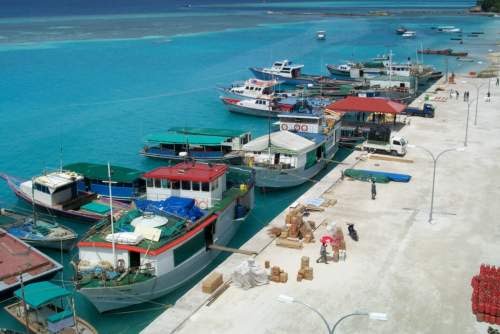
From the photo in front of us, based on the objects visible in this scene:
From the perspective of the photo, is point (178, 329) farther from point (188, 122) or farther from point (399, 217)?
point (188, 122)

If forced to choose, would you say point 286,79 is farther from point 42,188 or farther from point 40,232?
point 40,232

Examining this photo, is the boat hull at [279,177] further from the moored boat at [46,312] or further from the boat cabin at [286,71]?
the boat cabin at [286,71]

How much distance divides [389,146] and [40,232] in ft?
97.9

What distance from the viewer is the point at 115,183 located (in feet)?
131

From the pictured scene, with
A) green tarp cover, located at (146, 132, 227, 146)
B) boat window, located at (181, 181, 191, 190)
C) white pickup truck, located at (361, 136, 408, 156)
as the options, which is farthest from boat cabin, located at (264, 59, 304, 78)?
boat window, located at (181, 181, 191, 190)

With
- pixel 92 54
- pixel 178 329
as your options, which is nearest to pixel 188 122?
pixel 178 329

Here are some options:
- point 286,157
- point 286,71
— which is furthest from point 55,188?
point 286,71

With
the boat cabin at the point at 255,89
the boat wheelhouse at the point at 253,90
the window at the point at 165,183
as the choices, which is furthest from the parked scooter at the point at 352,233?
the boat cabin at the point at 255,89

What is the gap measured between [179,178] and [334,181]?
14.5m

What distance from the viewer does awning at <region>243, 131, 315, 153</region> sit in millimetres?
43875

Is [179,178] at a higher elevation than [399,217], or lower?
higher

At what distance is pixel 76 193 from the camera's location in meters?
39.0

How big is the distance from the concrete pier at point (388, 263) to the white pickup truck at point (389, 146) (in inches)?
94.4

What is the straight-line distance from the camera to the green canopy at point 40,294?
2420 centimetres
